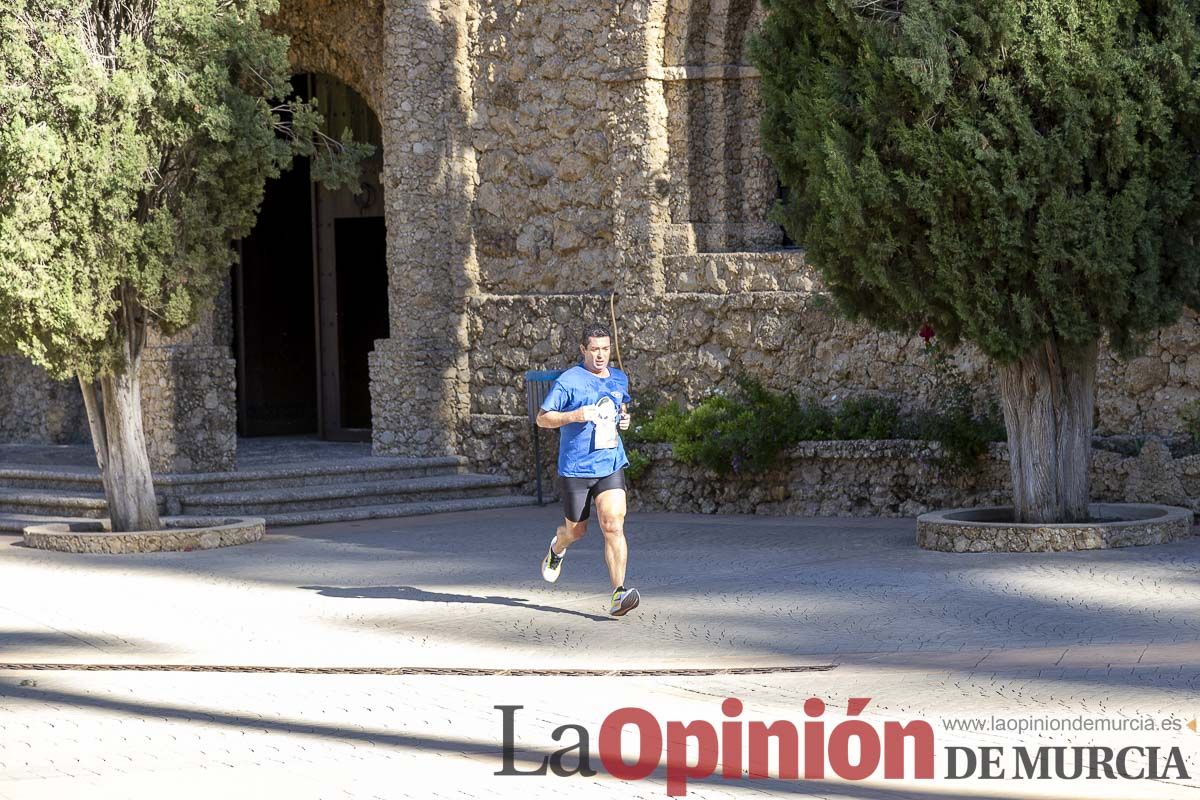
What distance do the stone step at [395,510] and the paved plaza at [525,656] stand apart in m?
1.82

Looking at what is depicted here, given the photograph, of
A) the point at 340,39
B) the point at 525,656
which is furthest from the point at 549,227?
the point at 525,656

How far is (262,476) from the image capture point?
14398 mm

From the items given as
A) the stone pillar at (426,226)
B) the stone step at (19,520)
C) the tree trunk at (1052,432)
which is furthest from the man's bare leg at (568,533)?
the stone pillar at (426,226)

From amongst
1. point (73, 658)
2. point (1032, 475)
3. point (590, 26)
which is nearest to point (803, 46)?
point (1032, 475)

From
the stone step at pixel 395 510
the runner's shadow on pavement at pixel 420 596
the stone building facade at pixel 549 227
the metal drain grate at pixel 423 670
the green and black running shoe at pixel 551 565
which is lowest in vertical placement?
the stone step at pixel 395 510

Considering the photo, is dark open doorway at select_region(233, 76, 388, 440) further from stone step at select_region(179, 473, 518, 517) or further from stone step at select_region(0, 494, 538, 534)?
stone step at select_region(0, 494, 538, 534)

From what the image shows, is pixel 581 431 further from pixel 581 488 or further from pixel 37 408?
pixel 37 408

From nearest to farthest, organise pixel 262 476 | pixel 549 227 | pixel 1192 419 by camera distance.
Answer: pixel 1192 419 < pixel 262 476 < pixel 549 227

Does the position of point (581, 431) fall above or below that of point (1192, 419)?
above

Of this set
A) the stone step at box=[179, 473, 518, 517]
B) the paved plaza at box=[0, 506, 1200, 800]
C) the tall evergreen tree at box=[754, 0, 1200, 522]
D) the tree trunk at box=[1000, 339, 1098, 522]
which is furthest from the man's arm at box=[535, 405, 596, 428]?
the stone step at box=[179, 473, 518, 517]

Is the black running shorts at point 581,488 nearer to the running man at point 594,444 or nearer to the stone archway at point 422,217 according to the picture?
the running man at point 594,444

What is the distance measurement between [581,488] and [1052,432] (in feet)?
11.8

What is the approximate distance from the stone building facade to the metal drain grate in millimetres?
6012

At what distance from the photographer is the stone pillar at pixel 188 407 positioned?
1441 cm
